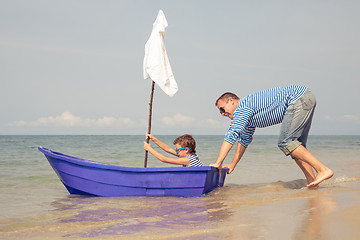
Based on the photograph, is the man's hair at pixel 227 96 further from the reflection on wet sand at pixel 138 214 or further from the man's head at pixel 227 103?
the reflection on wet sand at pixel 138 214

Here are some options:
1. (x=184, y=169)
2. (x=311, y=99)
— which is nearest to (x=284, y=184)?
(x=311, y=99)

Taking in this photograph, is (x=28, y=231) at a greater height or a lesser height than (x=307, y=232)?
lesser

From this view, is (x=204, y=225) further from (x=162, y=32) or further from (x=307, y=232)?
(x=162, y=32)

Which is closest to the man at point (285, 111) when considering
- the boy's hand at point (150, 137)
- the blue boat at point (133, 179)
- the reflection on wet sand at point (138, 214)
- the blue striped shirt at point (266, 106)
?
the blue striped shirt at point (266, 106)

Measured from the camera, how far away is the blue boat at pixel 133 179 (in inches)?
198

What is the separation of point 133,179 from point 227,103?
5.57ft

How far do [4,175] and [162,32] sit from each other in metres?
6.00

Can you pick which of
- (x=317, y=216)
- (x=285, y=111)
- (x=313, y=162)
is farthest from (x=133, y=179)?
(x=317, y=216)

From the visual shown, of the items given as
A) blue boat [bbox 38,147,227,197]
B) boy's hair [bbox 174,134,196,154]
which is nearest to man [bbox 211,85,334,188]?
blue boat [bbox 38,147,227,197]

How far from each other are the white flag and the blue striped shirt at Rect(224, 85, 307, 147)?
4.13 feet

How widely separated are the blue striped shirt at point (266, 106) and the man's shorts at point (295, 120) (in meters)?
0.08

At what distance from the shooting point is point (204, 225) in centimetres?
340

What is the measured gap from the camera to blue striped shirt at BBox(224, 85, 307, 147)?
4.98 m

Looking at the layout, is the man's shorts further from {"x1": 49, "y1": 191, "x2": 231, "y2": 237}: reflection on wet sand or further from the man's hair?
{"x1": 49, "y1": 191, "x2": 231, "y2": 237}: reflection on wet sand
